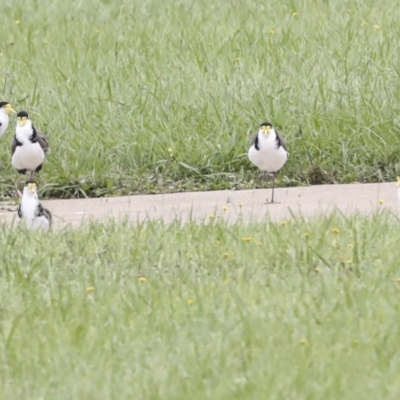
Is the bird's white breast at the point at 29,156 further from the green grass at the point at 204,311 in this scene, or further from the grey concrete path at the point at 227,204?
the green grass at the point at 204,311

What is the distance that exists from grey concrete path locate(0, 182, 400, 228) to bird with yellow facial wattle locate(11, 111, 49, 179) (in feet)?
1.03

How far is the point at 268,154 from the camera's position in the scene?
8.55m

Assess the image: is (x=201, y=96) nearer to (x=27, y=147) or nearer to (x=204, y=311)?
(x=27, y=147)

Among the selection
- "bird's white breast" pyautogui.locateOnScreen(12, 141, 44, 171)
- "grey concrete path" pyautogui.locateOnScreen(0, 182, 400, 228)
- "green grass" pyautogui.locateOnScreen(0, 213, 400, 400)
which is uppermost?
"bird's white breast" pyautogui.locateOnScreen(12, 141, 44, 171)

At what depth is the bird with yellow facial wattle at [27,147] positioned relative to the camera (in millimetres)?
8773

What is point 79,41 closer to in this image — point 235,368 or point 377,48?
point 377,48

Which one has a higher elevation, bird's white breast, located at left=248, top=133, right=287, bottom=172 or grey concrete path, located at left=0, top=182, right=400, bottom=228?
bird's white breast, located at left=248, top=133, right=287, bottom=172

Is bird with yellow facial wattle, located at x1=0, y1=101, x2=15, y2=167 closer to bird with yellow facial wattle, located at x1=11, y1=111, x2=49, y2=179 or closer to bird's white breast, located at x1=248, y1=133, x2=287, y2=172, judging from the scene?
bird with yellow facial wattle, located at x1=11, y1=111, x2=49, y2=179

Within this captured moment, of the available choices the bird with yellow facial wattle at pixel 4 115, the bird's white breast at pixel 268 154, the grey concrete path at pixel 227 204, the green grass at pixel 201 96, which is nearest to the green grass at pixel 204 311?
the grey concrete path at pixel 227 204

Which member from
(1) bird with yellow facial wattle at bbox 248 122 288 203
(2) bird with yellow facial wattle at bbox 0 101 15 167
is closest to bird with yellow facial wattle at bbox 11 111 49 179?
(2) bird with yellow facial wattle at bbox 0 101 15 167

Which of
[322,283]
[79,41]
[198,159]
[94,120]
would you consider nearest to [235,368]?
[322,283]

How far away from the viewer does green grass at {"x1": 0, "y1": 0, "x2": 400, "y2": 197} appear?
9328 mm

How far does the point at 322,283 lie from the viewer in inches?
224

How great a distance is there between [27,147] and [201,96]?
207 centimetres
